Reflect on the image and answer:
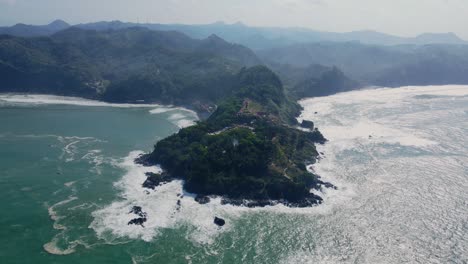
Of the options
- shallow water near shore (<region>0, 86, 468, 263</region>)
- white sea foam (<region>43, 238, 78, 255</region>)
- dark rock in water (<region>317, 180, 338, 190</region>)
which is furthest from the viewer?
dark rock in water (<region>317, 180, 338, 190</region>)

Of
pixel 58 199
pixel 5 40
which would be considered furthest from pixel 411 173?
pixel 5 40

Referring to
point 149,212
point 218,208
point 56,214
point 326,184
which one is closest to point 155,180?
point 149,212

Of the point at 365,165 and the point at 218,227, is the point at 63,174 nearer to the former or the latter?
the point at 218,227

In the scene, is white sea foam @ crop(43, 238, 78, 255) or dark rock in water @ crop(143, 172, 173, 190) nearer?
white sea foam @ crop(43, 238, 78, 255)

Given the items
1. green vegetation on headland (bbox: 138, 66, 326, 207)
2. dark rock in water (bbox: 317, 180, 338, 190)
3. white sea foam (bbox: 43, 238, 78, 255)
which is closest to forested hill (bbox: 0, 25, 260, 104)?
green vegetation on headland (bbox: 138, 66, 326, 207)

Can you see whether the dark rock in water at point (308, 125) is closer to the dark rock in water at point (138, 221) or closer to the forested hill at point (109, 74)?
the forested hill at point (109, 74)

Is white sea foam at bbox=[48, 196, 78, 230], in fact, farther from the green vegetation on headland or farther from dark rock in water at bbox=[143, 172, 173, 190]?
the green vegetation on headland
